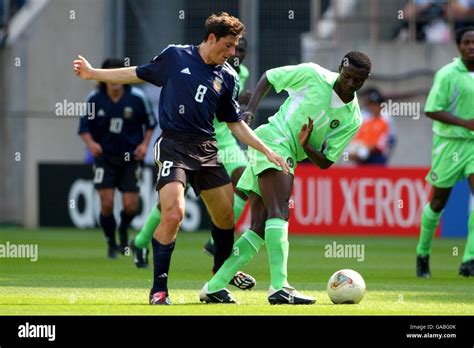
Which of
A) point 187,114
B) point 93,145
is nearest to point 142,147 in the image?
point 93,145

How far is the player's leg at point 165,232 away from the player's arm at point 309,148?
44.1 inches

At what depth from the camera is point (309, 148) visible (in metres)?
12.0

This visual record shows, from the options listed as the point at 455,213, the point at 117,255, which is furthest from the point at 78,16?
the point at 117,255

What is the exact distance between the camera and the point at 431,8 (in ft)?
87.2

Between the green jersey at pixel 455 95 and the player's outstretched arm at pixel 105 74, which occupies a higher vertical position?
the player's outstretched arm at pixel 105 74

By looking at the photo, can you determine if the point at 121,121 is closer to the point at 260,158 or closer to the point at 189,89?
the point at 260,158

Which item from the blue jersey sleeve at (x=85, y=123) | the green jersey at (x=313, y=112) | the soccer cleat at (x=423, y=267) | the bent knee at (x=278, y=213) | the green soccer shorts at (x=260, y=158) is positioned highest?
the green jersey at (x=313, y=112)

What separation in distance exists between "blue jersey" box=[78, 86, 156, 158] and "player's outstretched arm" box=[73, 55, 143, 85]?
643 centimetres

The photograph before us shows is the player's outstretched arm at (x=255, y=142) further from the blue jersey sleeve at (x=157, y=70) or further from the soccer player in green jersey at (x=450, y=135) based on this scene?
the soccer player in green jersey at (x=450, y=135)

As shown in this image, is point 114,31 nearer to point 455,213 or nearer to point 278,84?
point 455,213

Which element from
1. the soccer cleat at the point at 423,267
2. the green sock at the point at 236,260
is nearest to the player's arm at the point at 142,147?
the soccer cleat at the point at 423,267

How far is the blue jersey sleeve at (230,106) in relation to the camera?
459 inches

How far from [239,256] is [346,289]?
3.08 ft

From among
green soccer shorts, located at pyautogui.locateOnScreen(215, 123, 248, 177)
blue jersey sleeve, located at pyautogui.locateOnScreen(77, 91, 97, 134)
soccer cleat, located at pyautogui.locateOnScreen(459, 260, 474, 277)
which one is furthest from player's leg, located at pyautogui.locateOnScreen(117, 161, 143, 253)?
soccer cleat, located at pyautogui.locateOnScreen(459, 260, 474, 277)
